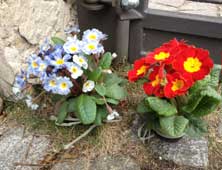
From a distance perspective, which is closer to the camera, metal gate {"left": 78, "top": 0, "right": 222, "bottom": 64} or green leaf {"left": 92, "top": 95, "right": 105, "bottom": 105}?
green leaf {"left": 92, "top": 95, "right": 105, "bottom": 105}

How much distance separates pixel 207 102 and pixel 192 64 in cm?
18

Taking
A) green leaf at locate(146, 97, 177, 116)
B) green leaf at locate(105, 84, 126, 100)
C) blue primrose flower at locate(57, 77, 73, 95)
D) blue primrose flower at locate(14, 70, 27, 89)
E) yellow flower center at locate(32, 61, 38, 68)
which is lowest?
green leaf at locate(105, 84, 126, 100)

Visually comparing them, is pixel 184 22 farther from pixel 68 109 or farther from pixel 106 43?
pixel 68 109

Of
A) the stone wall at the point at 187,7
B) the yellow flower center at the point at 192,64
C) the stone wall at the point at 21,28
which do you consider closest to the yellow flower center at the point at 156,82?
the yellow flower center at the point at 192,64

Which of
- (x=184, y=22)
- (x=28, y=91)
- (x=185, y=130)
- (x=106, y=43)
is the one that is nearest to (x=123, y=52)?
(x=106, y=43)

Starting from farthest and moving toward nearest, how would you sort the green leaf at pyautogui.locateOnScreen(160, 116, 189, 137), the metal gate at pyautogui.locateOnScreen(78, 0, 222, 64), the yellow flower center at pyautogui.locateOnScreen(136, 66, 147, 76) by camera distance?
the metal gate at pyautogui.locateOnScreen(78, 0, 222, 64) < the yellow flower center at pyautogui.locateOnScreen(136, 66, 147, 76) < the green leaf at pyautogui.locateOnScreen(160, 116, 189, 137)

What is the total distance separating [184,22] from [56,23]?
0.69 meters

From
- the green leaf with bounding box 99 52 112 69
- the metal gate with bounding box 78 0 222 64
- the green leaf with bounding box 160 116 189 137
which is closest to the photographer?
the green leaf with bounding box 160 116 189 137

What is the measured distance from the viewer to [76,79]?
5.65ft

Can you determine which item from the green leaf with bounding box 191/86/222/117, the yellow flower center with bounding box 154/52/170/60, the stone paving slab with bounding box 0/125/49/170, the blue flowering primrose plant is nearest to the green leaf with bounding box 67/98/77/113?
the blue flowering primrose plant

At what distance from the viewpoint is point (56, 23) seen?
6.50 ft

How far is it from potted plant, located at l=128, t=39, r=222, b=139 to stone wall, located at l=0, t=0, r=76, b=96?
59 cm

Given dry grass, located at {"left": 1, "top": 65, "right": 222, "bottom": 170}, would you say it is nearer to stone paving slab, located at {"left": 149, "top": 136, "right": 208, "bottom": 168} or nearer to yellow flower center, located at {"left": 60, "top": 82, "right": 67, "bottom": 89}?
stone paving slab, located at {"left": 149, "top": 136, "right": 208, "bottom": 168}

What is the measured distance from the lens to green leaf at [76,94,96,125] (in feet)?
5.27
